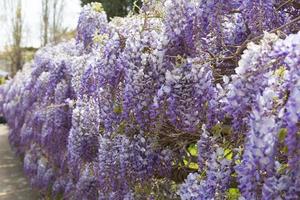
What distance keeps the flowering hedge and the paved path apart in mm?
4975

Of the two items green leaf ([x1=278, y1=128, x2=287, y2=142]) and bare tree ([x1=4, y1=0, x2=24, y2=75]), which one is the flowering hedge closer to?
green leaf ([x1=278, y1=128, x2=287, y2=142])

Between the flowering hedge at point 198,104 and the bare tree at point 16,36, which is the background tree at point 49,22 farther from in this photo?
the flowering hedge at point 198,104

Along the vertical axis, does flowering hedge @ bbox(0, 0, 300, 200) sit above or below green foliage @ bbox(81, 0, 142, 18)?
above

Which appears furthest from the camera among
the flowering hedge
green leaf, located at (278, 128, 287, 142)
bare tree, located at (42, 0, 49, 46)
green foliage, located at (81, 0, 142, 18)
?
bare tree, located at (42, 0, 49, 46)

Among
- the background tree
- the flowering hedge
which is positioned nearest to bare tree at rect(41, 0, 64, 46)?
the background tree

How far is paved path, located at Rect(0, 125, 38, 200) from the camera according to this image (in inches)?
417

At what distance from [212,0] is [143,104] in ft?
2.83

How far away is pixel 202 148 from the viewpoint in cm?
330

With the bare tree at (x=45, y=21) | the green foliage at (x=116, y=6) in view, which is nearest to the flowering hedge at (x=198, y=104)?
the green foliage at (x=116, y=6)

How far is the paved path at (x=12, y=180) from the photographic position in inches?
417

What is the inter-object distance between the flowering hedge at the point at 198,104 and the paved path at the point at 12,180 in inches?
196

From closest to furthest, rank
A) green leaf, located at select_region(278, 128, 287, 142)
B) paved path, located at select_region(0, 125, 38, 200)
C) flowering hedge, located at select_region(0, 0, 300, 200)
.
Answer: green leaf, located at select_region(278, 128, 287, 142) < flowering hedge, located at select_region(0, 0, 300, 200) < paved path, located at select_region(0, 125, 38, 200)

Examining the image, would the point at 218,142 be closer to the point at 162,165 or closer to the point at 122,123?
the point at 162,165

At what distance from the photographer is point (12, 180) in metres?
12.2
